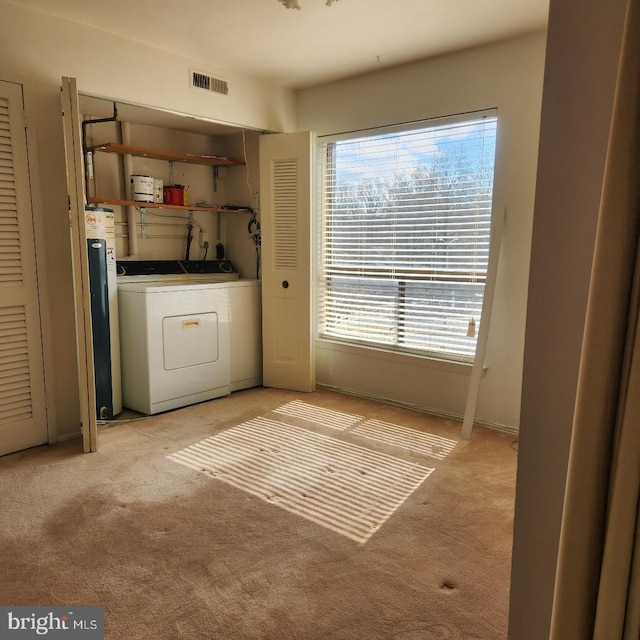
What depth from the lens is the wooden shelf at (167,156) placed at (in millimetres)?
3904

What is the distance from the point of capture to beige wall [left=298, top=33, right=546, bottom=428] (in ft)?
10.6

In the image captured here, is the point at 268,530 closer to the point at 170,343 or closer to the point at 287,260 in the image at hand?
the point at 170,343

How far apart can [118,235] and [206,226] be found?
906 millimetres

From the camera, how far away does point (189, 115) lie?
3.73 m

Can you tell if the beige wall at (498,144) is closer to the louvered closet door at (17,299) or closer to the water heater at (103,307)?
the water heater at (103,307)

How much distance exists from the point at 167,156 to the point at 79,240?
67.5 inches

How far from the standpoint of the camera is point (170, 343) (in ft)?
12.4

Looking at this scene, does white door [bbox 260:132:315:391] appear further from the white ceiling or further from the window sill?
the white ceiling

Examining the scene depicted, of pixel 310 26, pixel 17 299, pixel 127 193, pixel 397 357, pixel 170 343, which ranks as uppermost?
pixel 310 26

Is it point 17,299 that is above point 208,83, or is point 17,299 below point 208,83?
below

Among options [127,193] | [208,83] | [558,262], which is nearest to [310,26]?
[208,83]
